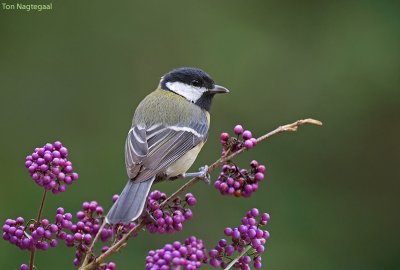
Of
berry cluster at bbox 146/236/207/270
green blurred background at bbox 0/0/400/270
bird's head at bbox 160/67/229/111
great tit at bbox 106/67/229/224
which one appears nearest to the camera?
berry cluster at bbox 146/236/207/270

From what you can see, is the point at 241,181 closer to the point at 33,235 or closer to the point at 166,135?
the point at 33,235

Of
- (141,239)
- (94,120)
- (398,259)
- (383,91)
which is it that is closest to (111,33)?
(94,120)

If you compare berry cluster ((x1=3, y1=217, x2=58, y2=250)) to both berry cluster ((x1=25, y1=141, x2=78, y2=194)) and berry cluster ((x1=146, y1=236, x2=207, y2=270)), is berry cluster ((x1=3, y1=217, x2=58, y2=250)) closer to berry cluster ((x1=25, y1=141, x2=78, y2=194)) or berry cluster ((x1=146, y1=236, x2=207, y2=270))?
berry cluster ((x1=25, y1=141, x2=78, y2=194))

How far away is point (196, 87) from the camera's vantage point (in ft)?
10.1

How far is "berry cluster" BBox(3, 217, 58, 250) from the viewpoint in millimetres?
1624

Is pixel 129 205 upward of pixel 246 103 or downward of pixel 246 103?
upward

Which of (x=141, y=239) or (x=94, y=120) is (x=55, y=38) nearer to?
(x=94, y=120)

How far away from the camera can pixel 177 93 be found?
10.2 ft

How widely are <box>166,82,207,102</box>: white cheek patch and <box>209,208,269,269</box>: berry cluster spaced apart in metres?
1.42

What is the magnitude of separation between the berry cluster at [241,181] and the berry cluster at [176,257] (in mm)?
285

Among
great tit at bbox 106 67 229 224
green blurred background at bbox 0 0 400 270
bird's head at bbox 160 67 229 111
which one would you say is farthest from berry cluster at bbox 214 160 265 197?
green blurred background at bbox 0 0 400 270

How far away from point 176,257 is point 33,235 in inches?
17.0

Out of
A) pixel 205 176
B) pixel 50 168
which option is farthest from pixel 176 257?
pixel 205 176

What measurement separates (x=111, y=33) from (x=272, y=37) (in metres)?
1.21
